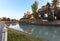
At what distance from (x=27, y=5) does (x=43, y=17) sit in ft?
19.9

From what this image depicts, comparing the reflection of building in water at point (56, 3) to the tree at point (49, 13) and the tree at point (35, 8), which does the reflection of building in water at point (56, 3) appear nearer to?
the tree at point (49, 13)

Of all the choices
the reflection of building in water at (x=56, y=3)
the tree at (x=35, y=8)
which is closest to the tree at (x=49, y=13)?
the reflection of building in water at (x=56, y=3)

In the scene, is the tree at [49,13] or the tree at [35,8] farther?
the tree at [35,8]

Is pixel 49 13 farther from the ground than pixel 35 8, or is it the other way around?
pixel 35 8

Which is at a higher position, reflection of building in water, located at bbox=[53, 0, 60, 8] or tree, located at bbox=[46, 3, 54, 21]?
reflection of building in water, located at bbox=[53, 0, 60, 8]

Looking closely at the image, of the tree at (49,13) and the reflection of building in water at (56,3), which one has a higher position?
the reflection of building in water at (56,3)

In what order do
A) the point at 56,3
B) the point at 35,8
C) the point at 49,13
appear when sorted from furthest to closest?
the point at 35,8 < the point at 49,13 < the point at 56,3

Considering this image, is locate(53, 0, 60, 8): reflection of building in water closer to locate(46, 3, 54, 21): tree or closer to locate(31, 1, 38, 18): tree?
locate(46, 3, 54, 21): tree

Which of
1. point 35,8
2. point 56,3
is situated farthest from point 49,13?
point 35,8

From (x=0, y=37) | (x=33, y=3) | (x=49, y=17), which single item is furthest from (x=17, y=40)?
(x=33, y=3)

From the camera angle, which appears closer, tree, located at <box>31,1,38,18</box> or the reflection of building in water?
the reflection of building in water

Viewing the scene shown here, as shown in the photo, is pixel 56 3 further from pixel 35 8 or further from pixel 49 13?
pixel 35 8

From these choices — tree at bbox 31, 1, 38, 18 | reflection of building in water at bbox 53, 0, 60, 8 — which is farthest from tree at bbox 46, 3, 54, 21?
tree at bbox 31, 1, 38, 18

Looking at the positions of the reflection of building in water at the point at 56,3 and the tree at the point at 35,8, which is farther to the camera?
the tree at the point at 35,8
